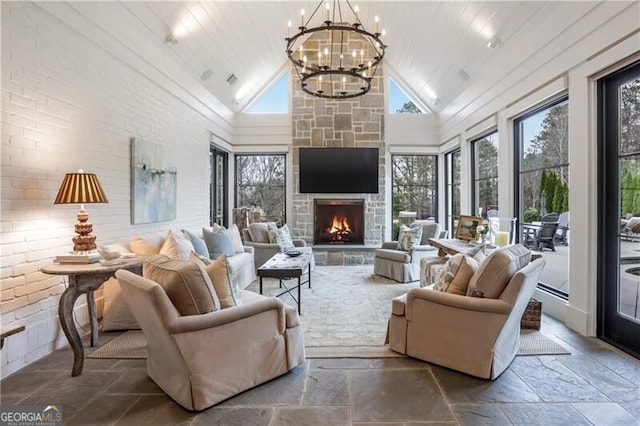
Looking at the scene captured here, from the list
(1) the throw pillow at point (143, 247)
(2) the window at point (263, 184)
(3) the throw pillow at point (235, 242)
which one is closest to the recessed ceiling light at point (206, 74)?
(2) the window at point (263, 184)

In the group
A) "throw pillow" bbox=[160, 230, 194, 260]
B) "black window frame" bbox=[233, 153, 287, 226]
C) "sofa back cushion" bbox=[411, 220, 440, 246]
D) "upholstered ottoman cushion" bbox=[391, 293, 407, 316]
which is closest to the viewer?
"upholstered ottoman cushion" bbox=[391, 293, 407, 316]

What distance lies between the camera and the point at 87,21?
3.23 meters

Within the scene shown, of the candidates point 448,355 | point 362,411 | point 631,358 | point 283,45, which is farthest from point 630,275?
point 283,45

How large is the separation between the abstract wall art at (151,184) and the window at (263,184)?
2.80m

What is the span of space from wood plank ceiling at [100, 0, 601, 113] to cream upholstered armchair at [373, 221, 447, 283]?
8.22ft

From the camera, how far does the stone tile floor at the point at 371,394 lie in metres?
1.99

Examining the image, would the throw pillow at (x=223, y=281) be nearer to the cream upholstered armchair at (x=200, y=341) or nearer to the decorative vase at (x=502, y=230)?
the cream upholstered armchair at (x=200, y=341)

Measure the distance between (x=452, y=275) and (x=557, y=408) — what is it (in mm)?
980

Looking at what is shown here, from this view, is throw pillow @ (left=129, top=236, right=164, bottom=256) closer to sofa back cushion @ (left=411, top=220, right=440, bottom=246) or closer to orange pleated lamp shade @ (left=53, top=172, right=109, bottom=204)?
orange pleated lamp shade @ (left=53, top=172, right=109, bottom=204)

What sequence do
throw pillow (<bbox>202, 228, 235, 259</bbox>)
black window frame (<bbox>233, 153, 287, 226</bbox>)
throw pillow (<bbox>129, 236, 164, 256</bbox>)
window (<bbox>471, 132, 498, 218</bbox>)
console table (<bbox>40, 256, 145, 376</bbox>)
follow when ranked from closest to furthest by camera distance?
console table (<bbox>40, 256, 145, 376</bbox>) < throw pillow (<bbox>129, 236, 164, 256</bbox>) < throw pillow (<bbox>202, 228, 235, 259</bbox>) < window (<bbox>471, 132, 498, 218</bbox>) < black window frame (<bbox>233, 153, 287, 226</bbox>)

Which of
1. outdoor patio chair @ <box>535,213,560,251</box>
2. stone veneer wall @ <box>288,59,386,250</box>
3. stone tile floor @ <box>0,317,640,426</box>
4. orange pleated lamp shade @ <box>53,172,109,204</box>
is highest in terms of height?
stone veneer wall @ <box>288,59,386,250</box>

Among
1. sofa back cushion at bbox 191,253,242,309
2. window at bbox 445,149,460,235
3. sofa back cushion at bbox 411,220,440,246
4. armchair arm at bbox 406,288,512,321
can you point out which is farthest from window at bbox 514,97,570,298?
sofa back cushion at bbox 191,253,242,309

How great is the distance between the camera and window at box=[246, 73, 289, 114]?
7.51 m

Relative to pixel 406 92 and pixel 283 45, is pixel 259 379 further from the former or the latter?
pixel 406 92
